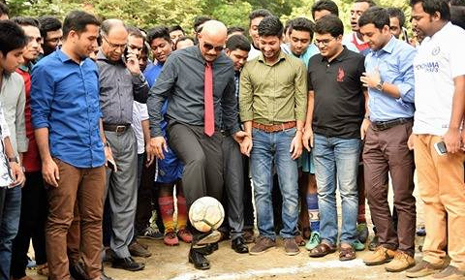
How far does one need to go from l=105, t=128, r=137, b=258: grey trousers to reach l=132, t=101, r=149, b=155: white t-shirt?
0.32m

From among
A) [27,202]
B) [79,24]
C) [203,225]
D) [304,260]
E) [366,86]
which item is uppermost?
[79,24]

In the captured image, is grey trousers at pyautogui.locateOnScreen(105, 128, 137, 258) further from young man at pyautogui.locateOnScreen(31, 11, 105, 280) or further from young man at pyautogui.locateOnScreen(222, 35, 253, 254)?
young man at pyautogui.locateOnScreen(222, 35, 253, 254)

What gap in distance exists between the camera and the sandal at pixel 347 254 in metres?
6.50

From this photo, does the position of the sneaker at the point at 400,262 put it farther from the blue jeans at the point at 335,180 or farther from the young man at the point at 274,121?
the young man at the point at 274,121

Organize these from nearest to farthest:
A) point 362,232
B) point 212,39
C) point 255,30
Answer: point 212,39, point 362,232, point 255,30

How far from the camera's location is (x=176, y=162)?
7.15 meters

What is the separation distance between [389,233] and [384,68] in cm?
157

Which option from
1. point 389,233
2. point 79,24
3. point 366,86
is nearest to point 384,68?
point 366,86

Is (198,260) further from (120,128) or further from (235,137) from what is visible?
(120,128)

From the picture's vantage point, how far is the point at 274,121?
6.79 metres

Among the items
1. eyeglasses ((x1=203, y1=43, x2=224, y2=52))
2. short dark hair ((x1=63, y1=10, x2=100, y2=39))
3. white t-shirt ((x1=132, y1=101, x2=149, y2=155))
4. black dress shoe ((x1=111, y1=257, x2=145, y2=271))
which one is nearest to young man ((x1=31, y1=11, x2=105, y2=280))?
short dark hair ((x1=63, y1=10, x2=100, y2=39))

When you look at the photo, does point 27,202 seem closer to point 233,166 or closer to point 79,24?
point 79,24

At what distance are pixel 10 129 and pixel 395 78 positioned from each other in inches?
133

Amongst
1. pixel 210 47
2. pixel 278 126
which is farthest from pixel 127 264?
pixel 210 47
